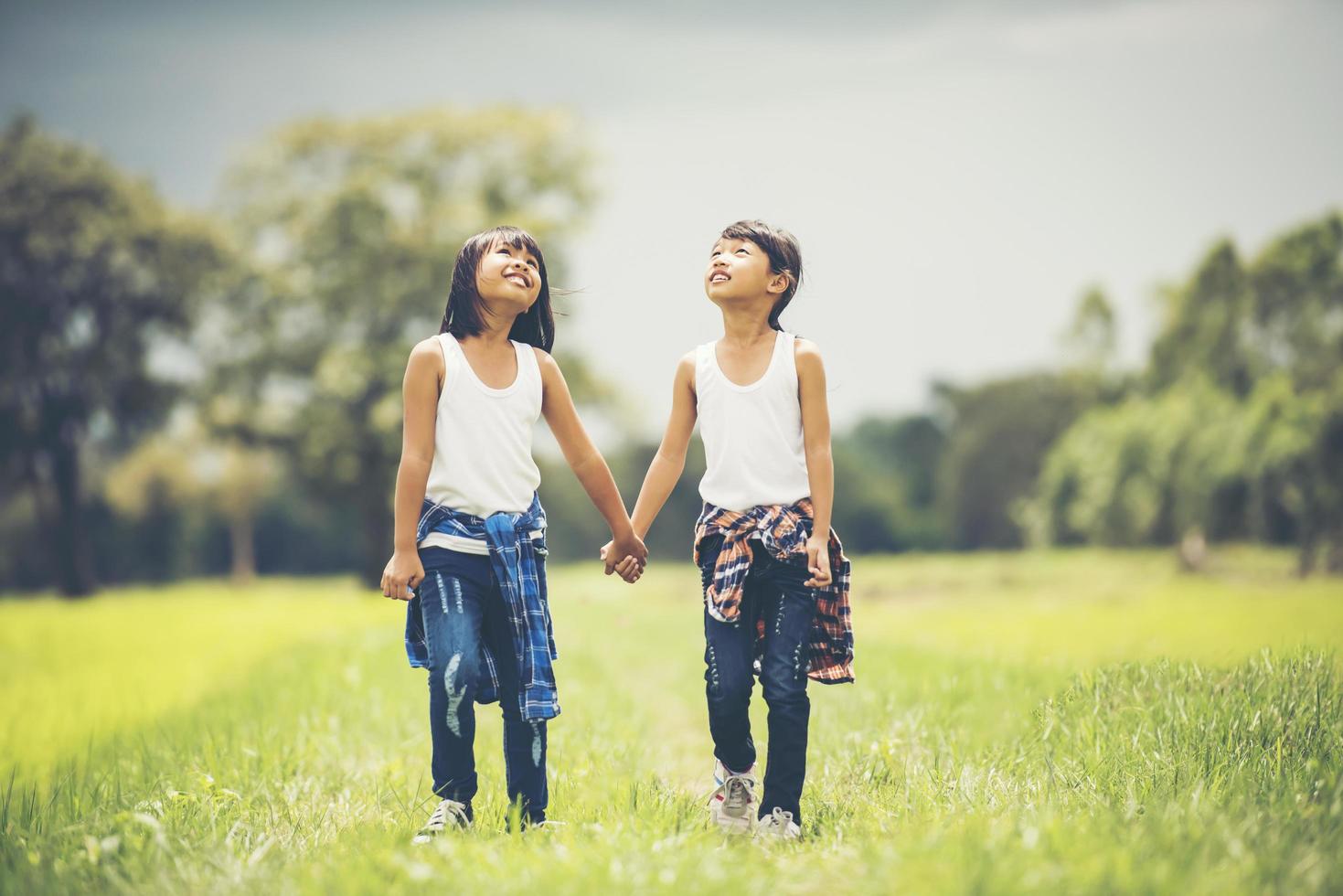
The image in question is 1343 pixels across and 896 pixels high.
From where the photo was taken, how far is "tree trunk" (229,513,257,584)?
3369cm

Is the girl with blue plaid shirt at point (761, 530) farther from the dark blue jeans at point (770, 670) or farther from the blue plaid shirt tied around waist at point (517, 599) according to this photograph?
the blue plaid shirt tied around waist at point (517, 599)

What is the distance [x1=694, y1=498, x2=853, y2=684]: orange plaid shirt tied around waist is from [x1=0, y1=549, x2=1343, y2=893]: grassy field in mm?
535

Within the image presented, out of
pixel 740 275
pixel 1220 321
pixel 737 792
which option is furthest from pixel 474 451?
pixel 1220 321

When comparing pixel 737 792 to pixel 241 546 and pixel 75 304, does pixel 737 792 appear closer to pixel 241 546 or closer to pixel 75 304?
pixel 75 304

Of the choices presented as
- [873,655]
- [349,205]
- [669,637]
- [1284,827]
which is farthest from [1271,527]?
[1284,827]

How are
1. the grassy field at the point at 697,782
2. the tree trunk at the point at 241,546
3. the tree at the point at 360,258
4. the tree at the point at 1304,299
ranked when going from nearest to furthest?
the grassy field at the point at 697,782, the tree at the point at 360,258, the tree at the point at 1304,299, the tree trunk at the point at 241,546

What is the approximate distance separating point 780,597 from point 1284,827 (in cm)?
159

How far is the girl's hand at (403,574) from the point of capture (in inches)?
125

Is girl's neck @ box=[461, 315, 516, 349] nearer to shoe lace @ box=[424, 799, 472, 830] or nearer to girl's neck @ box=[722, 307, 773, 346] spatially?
girl's neck @ box=[722, 307, 773, 346]

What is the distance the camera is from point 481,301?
351cm

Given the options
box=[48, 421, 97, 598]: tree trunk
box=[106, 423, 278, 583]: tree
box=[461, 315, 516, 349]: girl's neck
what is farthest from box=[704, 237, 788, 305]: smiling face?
box=[106, 423, 278, 583]: tree

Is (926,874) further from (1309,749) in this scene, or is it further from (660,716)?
(660,716)

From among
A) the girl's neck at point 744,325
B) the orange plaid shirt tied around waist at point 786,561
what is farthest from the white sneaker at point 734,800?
the girl's neck at point 744,325

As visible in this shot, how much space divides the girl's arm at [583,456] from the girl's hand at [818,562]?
2.15 ft
